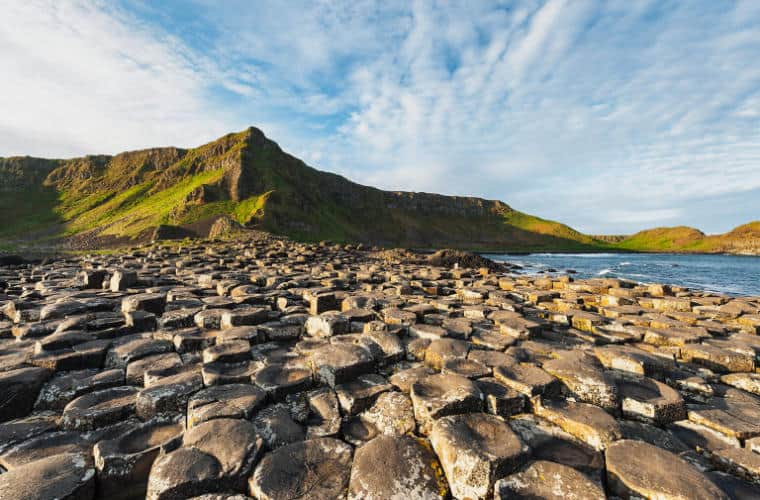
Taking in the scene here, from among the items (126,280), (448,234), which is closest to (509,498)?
(126,280)

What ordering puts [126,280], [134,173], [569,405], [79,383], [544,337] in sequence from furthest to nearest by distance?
[134,173], [126,280], [544,337], [79,383], [569,405]

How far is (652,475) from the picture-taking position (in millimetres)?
2072

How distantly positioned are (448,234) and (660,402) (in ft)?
371

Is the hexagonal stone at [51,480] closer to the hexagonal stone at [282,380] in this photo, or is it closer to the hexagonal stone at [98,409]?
the hexagonal stone at [98,409]

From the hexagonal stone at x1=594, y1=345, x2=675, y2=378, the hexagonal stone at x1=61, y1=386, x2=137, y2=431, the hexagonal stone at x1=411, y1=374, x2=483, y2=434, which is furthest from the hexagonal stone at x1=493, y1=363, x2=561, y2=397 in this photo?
the hexagonal stone at x1=61, y1=386, x2=137, y2=431

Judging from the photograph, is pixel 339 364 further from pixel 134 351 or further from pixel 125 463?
pixel 134 351

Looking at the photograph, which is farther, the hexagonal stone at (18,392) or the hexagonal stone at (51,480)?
the hexagonal stone at (18,392)

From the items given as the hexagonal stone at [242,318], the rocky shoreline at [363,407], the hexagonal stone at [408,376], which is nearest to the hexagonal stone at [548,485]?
the rocky shoreline at [363,407]

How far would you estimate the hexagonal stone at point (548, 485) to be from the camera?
189 centimetres

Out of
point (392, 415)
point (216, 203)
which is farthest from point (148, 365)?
point (216, 203)

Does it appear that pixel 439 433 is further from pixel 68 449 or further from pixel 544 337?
pixel 544 337

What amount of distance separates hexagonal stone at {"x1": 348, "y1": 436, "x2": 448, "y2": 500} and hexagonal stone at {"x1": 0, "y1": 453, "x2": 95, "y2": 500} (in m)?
1.66

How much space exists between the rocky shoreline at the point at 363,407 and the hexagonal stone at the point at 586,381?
0.06 ft

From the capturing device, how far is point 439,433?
235 centimetres
